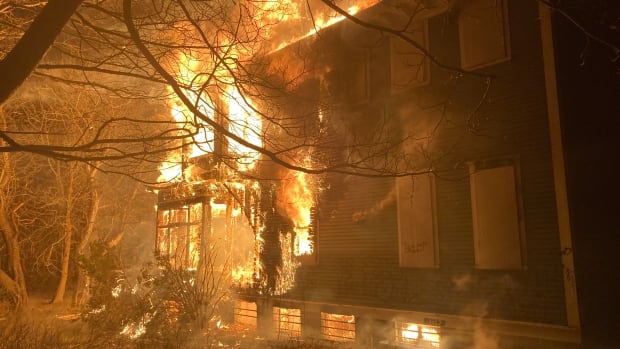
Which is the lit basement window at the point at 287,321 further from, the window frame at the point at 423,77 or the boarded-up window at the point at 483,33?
the boarded-up window at the point at 483,33

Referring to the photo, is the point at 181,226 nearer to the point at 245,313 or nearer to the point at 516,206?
the point at 245,313

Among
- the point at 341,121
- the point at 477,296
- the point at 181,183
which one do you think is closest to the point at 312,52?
the point at 341,121

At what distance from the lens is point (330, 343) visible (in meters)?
9.45

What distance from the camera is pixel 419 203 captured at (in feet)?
30.9

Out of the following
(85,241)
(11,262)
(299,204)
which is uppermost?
(299,204)

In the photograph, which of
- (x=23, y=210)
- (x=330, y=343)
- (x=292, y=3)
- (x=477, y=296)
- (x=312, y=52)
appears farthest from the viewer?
(x=23, y=210)

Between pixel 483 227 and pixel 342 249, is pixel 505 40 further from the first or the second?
pixel 342 249

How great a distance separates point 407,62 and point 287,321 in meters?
7.19

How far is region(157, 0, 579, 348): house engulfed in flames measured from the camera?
304 inches

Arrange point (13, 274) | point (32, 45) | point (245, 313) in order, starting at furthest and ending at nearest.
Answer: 1. point (13, 274)
2. point (245, 313)
3. point (32, 45)

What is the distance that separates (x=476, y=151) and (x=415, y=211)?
178 centimetres

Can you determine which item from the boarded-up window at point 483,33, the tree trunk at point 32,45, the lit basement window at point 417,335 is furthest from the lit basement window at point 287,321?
the tree trunk at point 32,45

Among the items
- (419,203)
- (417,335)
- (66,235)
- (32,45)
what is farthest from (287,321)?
(66,235)

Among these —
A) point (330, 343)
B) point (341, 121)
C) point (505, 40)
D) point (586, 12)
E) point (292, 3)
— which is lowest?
point (330, 343)
